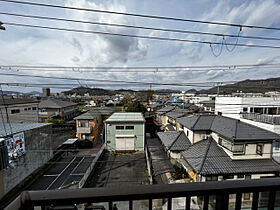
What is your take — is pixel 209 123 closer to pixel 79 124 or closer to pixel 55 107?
pixel 79 124

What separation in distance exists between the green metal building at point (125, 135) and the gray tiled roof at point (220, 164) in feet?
15.7

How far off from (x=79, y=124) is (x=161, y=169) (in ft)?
30.6

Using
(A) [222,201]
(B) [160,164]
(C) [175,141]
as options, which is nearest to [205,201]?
(A) [222,201]

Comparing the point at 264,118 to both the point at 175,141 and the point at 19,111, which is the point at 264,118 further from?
the point at 19,111

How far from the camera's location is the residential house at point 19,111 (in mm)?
8991

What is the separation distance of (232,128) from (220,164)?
220 centimetres

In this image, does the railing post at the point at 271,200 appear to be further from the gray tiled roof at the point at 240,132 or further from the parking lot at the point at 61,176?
the parking lot at the point at 61,176

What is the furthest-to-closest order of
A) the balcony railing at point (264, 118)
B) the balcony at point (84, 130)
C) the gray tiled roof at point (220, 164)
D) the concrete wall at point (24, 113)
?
the balcony at point (84, 130), the concrete wall at point (24, 113), the balcony railing at point (264, 118), the gray tiled roof at point (220, 164)

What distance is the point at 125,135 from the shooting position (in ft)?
35.0

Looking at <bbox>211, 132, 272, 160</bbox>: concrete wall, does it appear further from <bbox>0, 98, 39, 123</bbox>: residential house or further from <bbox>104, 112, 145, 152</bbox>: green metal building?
<bbox>0, 98, 39, 123</bbox>: residential house

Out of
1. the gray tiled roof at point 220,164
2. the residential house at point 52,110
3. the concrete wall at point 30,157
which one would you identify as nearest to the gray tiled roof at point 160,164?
the gray tiled roof at point 220,164

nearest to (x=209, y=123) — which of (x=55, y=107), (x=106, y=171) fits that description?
(x=106, y=171)

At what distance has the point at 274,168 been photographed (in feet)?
17.9

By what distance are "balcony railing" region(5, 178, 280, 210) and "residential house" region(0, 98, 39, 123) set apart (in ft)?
38.5
